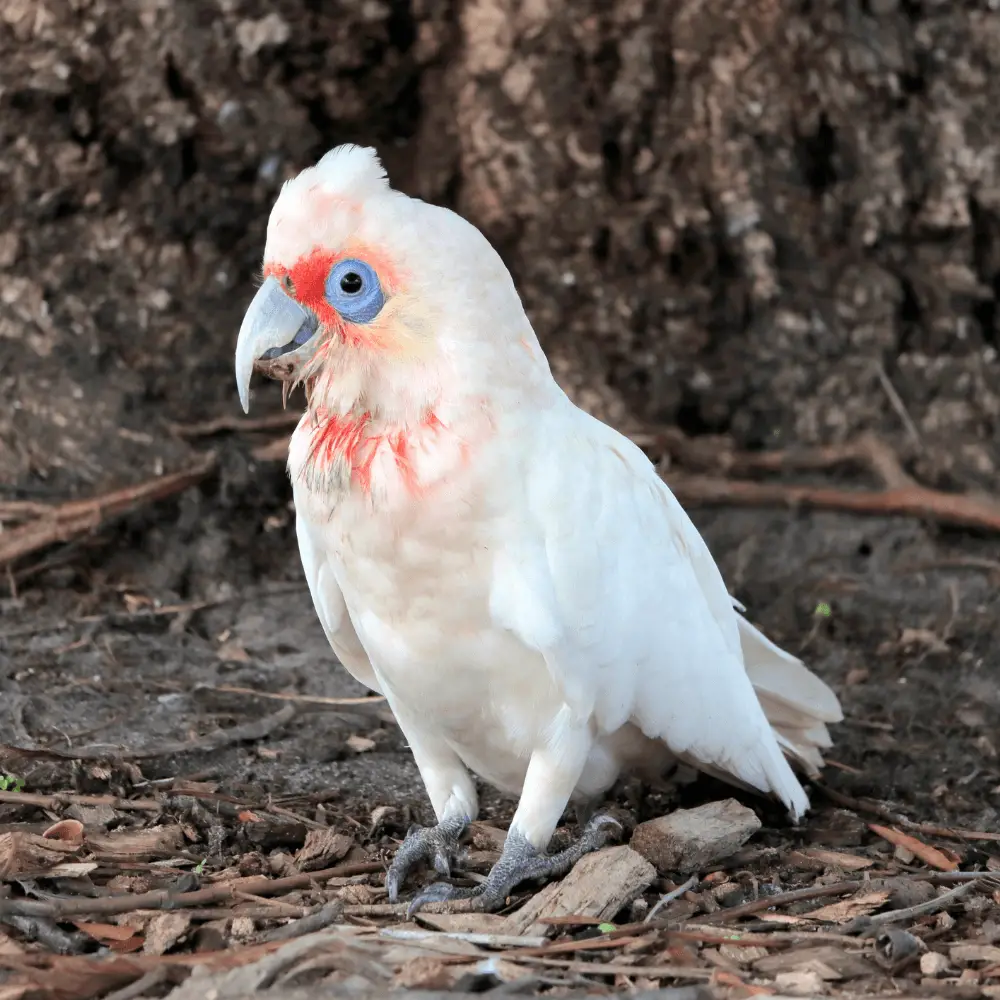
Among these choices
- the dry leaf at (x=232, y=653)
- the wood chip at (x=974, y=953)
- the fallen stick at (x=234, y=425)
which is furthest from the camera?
the fallen stick at (x=234, y=425)

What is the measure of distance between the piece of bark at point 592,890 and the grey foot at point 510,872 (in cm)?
10

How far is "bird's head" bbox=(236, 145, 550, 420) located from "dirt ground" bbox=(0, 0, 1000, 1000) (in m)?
1.90

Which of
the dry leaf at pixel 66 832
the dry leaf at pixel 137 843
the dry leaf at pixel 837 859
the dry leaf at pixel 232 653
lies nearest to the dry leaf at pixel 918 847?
the dry leaf at pixel 837 859

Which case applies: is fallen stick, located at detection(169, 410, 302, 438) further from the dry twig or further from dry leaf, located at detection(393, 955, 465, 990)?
dry leaf, located at detection(393, 955, 465, 990)

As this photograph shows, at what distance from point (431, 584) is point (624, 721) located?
662 millimetres

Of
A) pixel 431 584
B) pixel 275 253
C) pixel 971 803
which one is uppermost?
pixel 275 253

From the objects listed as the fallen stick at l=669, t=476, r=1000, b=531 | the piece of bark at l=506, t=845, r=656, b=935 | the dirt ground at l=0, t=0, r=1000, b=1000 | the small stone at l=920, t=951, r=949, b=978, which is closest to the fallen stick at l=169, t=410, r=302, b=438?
the dirt ground at l=0, t=0, r=1000, b=1000

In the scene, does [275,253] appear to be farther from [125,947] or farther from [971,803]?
[971,803]

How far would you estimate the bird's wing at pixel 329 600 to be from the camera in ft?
11.2

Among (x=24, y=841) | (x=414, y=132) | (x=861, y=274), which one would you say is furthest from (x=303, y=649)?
(x=861, y=274)

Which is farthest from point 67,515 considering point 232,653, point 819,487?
point 819,487

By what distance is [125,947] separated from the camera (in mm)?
2812

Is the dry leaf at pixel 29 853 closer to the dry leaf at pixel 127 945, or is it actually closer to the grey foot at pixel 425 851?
the dry leaf at pixel 127 945

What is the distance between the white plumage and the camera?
3021 millimetres
